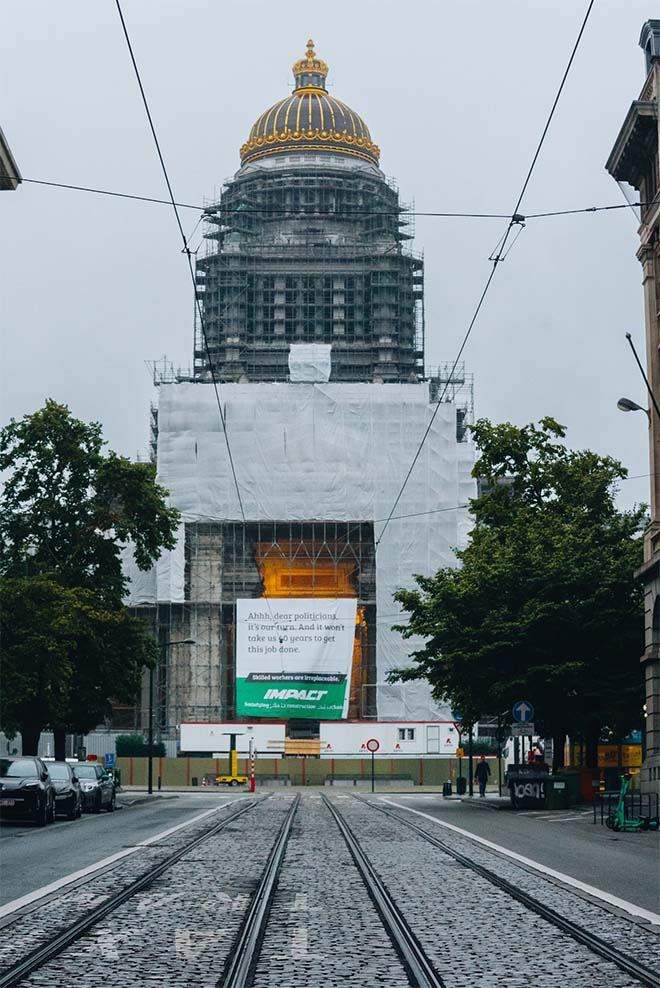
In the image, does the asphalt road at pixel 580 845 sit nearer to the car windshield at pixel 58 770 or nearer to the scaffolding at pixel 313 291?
the car windshield at pixel 58 770

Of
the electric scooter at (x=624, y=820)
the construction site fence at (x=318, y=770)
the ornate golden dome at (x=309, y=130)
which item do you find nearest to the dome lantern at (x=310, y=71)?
the ornate golden dome at (x=309, y=130)

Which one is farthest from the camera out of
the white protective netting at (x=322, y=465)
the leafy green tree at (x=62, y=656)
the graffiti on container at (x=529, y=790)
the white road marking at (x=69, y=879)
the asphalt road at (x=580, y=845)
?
the white protective netting at (x=322, y=465)

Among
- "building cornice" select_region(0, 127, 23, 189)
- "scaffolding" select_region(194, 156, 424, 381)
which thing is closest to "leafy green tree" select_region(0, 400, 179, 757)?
"building cornice" select_region(0, 127, 23, 189)

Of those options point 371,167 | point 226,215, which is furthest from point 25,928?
point 371,167

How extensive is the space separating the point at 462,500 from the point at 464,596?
5303 cm

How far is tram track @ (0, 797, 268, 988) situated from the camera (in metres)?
10.0

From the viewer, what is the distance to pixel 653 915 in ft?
44.4

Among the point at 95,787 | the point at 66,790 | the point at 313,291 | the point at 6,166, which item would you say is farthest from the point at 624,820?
the point at 313,291

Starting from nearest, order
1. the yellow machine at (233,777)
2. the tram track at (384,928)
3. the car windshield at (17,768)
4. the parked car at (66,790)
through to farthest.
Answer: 1. the tram track at (384,928)
2. the car windshield at (17,768)
3. the parked car at (66,790)
4. the yellow machine at (233,777)

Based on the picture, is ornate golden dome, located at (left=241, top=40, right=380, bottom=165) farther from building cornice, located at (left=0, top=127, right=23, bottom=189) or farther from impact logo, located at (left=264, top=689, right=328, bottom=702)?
building cornice, located at (left=0, top=127, right=23, bottom=189)

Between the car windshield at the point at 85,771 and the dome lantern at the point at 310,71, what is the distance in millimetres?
95733

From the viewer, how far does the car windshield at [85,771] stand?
128 feet

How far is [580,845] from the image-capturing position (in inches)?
963

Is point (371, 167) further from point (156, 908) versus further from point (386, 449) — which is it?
point (156, 908)
